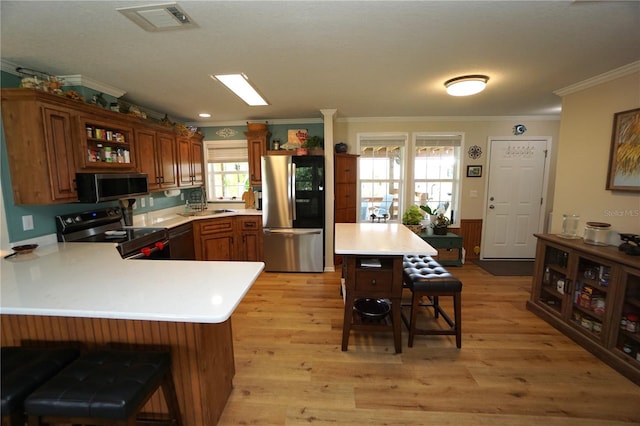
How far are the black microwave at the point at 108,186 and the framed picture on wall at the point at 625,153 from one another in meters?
4.62

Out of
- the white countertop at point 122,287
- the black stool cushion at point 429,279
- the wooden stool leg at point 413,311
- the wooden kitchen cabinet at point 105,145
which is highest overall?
the wooden kitchen cabinet at point 105,145

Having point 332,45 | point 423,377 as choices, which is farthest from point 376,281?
point 332,45

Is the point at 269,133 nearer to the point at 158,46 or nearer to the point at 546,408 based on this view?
the point at 158,46

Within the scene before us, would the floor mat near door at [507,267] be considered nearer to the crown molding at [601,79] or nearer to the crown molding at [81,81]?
the crown molding at [601,79]

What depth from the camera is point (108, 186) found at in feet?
8.18

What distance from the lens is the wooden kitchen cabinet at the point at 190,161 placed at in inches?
153

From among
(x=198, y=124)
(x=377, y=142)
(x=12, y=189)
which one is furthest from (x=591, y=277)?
(x=198, y=124)

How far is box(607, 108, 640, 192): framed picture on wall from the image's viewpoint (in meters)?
2.26

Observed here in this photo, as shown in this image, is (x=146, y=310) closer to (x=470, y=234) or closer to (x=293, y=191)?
(x=293, y=191)

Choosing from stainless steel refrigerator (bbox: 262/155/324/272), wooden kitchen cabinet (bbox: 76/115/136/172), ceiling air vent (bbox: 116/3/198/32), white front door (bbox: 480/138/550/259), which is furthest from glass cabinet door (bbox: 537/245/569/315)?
wooden kitchen cabinet (bbox: 76/115/136/172)

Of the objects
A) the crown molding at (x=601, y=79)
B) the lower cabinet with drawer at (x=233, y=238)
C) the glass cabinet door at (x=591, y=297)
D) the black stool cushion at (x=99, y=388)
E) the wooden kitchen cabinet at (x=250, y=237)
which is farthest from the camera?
the wooden kitchen cabinet at (x=250, y=237)

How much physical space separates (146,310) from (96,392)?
0.32 meters

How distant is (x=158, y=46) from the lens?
1.92 m

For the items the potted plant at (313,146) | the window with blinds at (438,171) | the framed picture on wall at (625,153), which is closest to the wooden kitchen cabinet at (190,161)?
the potted plant at (313,146)
